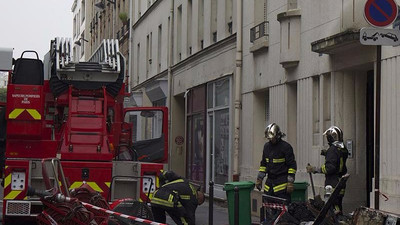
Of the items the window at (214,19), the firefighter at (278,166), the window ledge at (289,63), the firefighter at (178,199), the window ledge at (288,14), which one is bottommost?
the firefighter at (178,199)

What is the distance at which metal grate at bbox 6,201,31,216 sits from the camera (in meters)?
11.4

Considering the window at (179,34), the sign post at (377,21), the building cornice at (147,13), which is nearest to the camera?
the sign post at (377,21)

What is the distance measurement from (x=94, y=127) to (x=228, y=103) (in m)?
7.45

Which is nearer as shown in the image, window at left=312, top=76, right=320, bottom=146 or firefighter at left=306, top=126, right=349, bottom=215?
firefighter at left=306, top=126, right=349, bottom=215

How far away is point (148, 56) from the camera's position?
31.6m

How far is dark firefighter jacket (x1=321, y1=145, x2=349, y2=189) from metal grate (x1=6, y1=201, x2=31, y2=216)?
4446mm

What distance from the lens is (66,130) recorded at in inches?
472

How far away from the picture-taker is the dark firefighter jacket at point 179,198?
372 inches

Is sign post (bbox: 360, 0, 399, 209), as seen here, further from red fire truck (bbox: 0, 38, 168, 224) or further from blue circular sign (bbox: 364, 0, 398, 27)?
red fire truck (bbox: 0, 38, 168, 224)

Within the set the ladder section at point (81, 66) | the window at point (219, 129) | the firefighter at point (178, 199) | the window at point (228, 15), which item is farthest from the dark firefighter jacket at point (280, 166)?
the window at point (228, 15)

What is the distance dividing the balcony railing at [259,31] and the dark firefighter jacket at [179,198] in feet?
23.1

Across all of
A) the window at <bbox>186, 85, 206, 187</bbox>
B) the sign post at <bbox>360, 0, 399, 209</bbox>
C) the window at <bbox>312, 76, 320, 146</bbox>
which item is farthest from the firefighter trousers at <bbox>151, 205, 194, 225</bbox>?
the window at <bbox>186, 85, 206, 187</bbox>

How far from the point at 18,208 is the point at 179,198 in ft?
10.4

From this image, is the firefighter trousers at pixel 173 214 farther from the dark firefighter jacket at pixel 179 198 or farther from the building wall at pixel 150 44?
the building wall at pixel 150 44
